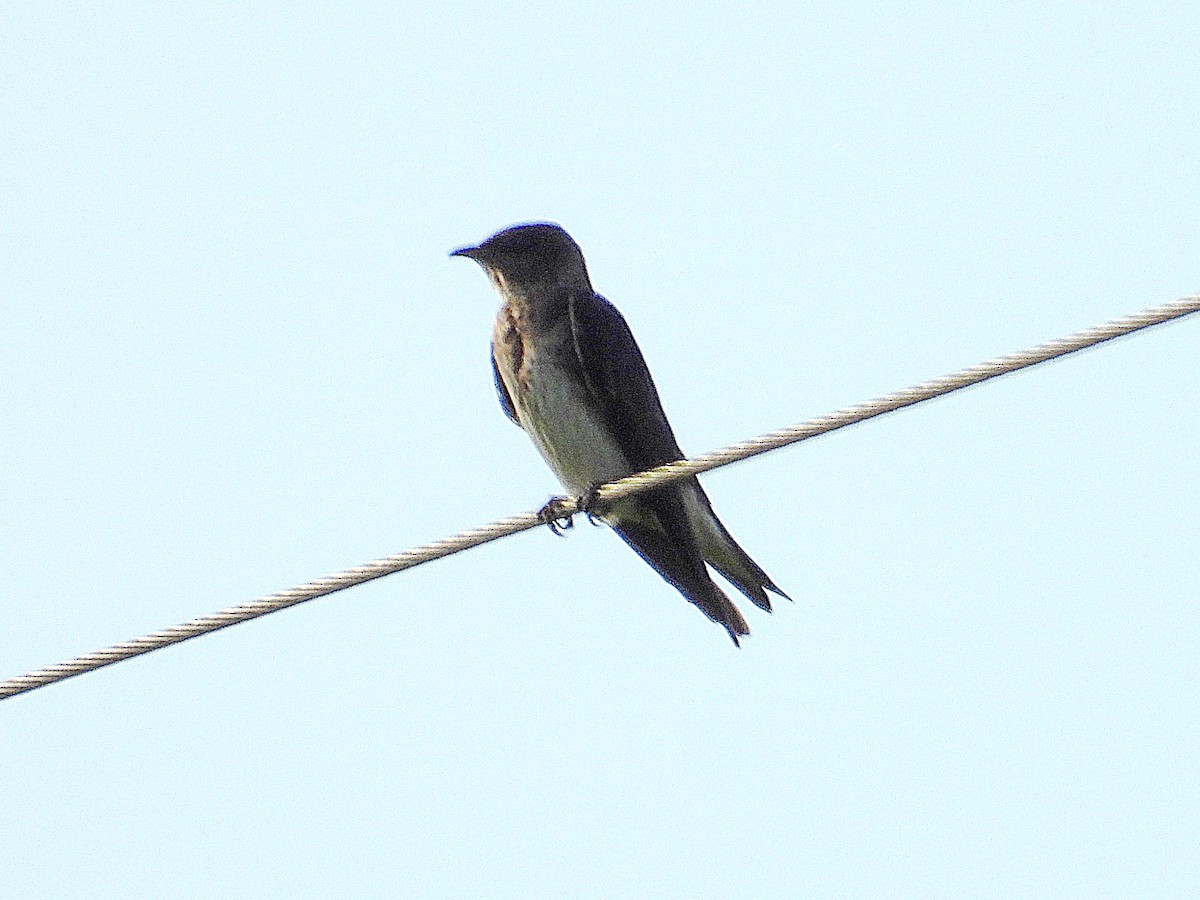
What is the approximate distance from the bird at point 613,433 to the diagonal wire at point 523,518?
68.2 inches

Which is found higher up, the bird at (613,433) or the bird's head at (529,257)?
the bird's head at (529,257)

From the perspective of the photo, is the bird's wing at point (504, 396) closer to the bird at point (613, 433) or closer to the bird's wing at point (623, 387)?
the bird at point (613, 433)

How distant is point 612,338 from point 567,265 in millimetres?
669

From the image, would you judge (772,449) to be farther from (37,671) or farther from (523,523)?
(37,671)

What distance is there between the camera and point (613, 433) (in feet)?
24.5

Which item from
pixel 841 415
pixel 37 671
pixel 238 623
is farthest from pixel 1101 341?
pixel 37 671

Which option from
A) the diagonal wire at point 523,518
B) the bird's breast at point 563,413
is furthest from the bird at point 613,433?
the diagonal wire at point 523,518

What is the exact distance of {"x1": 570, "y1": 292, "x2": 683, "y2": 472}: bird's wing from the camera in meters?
7.46

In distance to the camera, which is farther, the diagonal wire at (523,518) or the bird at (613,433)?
the bird at (613,433)

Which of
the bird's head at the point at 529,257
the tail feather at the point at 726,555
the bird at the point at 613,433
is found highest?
the bird's head at the point at 529,257

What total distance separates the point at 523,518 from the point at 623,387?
6.15 ft

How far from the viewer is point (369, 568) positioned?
536 cm

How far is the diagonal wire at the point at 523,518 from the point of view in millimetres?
4824

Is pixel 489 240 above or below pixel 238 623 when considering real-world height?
above
